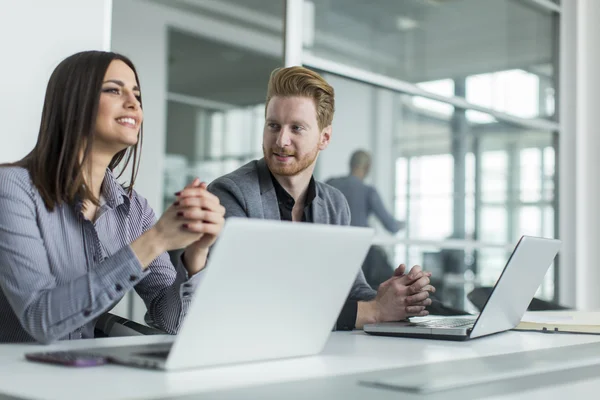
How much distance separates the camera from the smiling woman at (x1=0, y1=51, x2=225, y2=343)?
1389mm

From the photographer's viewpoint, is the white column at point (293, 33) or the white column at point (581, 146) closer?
the white column at point (293, 33)

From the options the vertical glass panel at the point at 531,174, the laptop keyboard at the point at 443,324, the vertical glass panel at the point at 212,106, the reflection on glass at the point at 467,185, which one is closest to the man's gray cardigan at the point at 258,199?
the laptop keyboard at the point at 443,324

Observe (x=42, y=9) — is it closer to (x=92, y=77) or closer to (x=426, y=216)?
(x=92, y=77)

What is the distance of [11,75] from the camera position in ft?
7.36

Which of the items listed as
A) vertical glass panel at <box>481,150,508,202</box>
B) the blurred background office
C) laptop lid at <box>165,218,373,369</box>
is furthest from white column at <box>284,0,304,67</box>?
laptop lid at <box>165,218,373,369</box>

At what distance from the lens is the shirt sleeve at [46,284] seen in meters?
1.38

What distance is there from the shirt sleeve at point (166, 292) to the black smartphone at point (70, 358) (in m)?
0.45

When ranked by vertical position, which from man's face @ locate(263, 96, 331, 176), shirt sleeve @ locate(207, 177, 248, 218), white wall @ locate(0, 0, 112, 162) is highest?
white wall @ locate(0, 0, 112, 162)

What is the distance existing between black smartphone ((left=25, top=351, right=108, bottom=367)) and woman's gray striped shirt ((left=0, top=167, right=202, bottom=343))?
0.74 feet

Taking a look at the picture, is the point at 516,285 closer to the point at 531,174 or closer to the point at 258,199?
the point at 258,199

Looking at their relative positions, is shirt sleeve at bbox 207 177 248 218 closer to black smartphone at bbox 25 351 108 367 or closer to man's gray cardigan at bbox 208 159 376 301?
Answer: man's gray cardigan at bbox 208 159 376 301

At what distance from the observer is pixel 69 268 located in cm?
166

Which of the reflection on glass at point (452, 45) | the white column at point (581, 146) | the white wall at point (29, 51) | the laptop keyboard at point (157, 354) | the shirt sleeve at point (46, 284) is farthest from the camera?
the white column at point (581, 146)

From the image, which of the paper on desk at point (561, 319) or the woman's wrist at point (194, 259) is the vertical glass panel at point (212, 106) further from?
the woman's wrist at point (194, 259)
